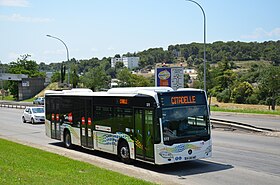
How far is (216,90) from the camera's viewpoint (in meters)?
97.4

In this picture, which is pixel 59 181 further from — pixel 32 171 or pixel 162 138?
pixel 162 138

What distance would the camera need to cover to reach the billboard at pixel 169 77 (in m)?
36.6

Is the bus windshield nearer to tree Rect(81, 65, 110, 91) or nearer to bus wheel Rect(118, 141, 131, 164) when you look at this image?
bus wheel Rect(118, 141, 131, 164)

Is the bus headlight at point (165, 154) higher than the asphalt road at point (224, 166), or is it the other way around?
the bus headlight at point (165, 154)

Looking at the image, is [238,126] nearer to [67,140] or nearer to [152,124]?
[67,140]

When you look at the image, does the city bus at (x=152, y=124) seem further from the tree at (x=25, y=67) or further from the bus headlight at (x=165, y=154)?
the tree at (x=25, y=67)

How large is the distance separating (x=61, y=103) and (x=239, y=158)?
9.40 meters

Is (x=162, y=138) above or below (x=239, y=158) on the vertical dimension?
above

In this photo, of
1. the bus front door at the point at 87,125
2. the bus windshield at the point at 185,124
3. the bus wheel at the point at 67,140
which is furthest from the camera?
the bus wheel at the point at 67,140

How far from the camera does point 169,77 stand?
36812 mm

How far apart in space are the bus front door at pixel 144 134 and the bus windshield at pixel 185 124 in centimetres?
53

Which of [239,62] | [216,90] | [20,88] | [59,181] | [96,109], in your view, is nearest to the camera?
[59,181]

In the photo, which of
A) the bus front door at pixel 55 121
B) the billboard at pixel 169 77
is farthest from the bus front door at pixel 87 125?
the billboard at pixel 169 77

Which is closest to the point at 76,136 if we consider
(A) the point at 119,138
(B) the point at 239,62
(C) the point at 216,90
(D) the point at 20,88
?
(A) the point at 119,138
